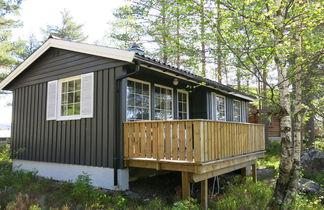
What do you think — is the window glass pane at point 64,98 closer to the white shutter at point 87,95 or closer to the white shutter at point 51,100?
the white shutter at point 51,100

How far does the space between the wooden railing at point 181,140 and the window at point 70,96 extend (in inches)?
71.9

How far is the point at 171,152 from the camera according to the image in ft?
16.1

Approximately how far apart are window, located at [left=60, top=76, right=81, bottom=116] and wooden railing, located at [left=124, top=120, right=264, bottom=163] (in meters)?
1.83

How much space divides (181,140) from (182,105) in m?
3.83

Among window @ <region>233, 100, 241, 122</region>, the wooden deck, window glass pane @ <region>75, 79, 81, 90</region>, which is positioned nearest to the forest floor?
the wooden deck

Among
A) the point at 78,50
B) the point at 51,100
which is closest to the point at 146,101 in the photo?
the point at 78,50

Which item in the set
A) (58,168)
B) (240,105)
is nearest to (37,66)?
(58,168)

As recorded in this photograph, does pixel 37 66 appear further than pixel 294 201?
Yes

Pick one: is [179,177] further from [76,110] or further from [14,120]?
[14,120]

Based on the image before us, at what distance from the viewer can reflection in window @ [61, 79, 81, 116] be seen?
6559 mm

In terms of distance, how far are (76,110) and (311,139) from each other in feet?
39.2

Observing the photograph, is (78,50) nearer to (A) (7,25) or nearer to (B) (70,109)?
(B) (70,109)

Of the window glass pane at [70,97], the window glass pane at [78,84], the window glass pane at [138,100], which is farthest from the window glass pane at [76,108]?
the window glass pane at [138,100]

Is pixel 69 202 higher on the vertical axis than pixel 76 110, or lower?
lower
